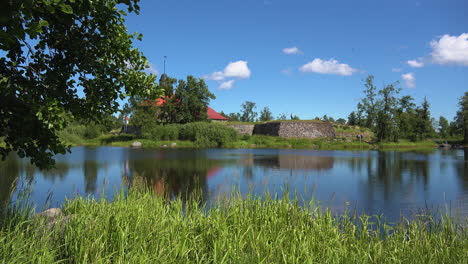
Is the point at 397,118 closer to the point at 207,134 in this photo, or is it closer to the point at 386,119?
the point at 386,119

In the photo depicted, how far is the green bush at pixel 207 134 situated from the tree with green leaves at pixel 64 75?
35.6 metres

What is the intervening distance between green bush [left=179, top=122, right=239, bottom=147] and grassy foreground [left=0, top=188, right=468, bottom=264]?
1375 inches

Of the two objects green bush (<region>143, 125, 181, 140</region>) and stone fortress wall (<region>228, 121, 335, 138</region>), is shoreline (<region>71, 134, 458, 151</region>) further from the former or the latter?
stone fortress wall (<region>228, 121, 335, 138</region>)

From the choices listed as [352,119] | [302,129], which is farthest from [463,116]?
[302,129]

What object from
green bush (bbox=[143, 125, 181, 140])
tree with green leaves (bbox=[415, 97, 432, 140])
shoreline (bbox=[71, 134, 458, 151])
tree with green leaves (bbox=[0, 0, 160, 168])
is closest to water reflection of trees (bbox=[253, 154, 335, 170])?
tree with green leaves (bbox=[0, 0, 160, 168])

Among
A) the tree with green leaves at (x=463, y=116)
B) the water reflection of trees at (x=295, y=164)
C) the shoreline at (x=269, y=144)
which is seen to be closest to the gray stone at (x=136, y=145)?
the shoreline at (x=269, y=144)

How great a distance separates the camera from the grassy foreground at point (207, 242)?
327cm

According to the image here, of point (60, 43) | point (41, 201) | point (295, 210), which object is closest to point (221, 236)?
point (295, 210)

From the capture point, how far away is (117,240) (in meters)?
3.63

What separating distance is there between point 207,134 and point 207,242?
121ft

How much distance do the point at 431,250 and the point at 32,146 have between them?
5065mm

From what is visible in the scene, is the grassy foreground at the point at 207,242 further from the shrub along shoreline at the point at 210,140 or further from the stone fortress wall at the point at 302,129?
the stone fortress wall at the point at 302,129

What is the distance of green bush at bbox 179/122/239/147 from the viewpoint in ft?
132

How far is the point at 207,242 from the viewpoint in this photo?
13.2ft
